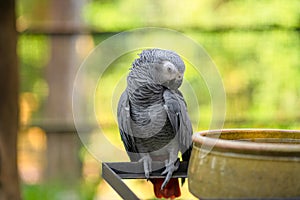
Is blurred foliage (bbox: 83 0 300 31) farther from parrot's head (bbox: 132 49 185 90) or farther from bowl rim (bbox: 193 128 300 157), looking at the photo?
bowl rim (bbox: 193 128 300 157)

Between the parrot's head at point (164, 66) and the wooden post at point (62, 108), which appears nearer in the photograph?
the parrot's head at point (164, 66)

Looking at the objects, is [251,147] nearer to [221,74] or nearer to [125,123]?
[125,123]

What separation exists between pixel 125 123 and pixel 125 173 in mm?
238

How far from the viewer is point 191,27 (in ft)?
11.7

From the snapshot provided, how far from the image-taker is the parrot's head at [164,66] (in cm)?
107

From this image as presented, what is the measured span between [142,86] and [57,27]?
2575 mm

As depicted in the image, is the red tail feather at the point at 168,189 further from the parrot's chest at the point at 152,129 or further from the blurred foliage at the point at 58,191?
the blurred foliage at the point at 58,191

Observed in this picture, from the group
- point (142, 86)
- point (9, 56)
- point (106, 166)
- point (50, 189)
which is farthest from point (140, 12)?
point (106, 166)

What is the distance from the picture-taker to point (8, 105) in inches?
88.6

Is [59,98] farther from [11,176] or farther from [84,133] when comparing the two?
[84,133]

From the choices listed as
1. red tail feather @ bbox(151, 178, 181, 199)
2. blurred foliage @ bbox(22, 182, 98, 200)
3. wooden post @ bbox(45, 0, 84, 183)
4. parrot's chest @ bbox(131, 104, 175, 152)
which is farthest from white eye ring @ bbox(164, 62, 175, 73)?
wooden post @ bbox(45, 0, 84, 183)

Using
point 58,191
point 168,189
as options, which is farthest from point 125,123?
point 58,191

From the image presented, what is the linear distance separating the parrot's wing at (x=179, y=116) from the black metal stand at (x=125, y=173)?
7cm

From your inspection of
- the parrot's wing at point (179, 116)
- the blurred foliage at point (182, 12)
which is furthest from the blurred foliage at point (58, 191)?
the parrot's wing at point (179, 116)
